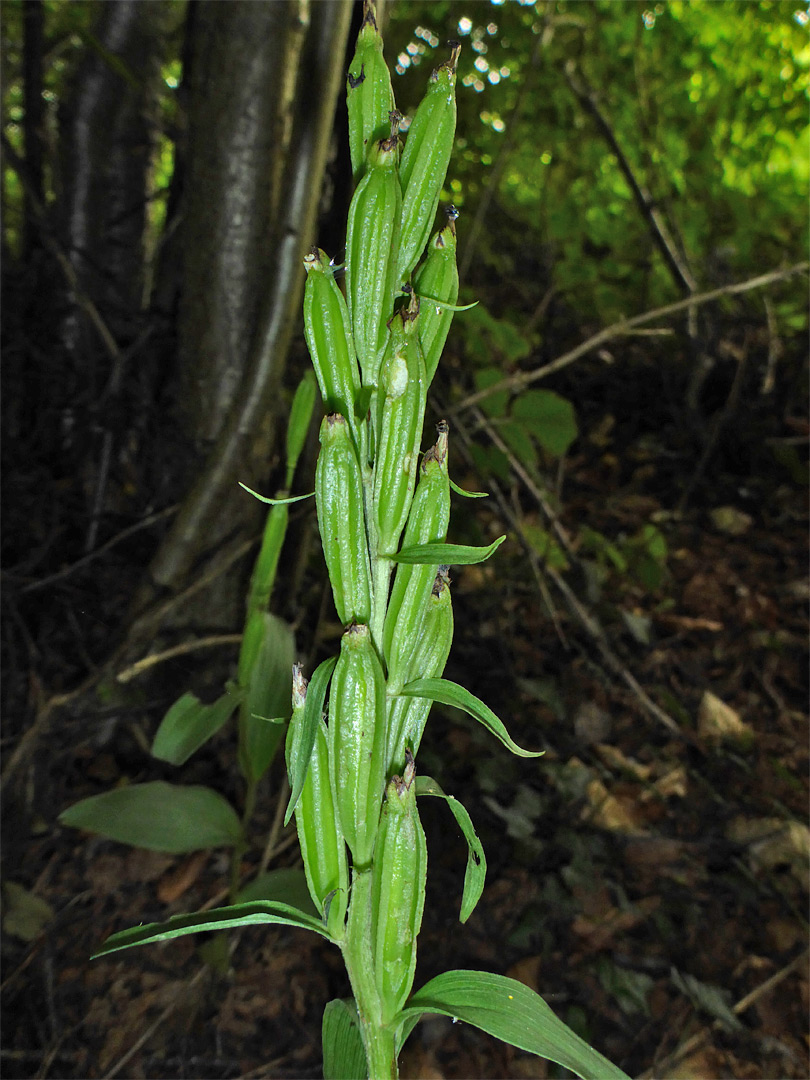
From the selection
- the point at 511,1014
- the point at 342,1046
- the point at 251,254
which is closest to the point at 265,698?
the point at 342,1046

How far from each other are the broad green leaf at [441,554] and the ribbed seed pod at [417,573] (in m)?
0.02

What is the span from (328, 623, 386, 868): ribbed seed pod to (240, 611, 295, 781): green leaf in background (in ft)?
2.33

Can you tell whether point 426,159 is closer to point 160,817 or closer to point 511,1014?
point 511,1014

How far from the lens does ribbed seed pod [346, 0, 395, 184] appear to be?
0.56 metres

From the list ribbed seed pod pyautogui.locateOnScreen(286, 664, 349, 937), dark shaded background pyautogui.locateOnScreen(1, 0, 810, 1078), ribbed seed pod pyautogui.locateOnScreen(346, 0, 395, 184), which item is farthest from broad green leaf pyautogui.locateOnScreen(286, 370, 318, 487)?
ribbed seed pod pyautogui.locateOnScreen(286, 664, 349, 937)

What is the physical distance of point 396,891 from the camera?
0.58 meters

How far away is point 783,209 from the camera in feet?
11.6

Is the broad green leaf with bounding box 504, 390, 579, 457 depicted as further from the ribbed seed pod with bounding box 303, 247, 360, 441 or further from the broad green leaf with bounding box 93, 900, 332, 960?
the broad green leaf with bounding box 93, 900, 332, 960

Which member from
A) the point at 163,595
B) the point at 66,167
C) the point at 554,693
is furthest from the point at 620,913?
the point at 66,167

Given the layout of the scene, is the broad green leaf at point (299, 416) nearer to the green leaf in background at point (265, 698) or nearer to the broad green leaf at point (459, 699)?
the green leaf in background at point (265, 698)

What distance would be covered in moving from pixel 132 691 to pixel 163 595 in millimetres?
313

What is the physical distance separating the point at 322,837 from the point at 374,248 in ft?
1.49

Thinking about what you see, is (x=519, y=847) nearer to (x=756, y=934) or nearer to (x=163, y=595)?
(x=756, y=934)

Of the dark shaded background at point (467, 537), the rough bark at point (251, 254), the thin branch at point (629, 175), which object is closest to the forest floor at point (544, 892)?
the dark shaded background at point (467, 537)
